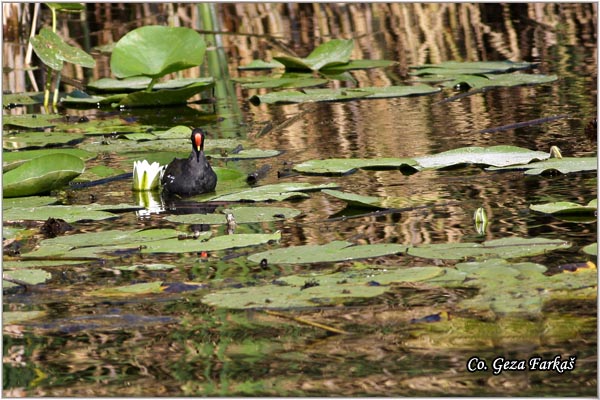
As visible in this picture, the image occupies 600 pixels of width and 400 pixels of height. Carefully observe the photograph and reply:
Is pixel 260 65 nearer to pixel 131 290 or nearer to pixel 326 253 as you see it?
pixel 326 253

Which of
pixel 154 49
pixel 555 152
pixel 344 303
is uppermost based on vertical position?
pixel 154 49

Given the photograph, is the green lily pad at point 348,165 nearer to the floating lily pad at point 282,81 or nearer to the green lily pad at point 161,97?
the green lily pad at point 161,97

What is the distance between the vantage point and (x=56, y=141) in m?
7.36

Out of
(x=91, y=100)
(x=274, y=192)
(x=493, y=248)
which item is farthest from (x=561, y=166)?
(x=91, y=100)

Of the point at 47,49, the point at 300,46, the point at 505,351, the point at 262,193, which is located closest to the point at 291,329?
the point at 505,351

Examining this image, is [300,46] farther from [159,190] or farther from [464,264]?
[464,264]

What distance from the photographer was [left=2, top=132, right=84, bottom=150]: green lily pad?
24.1 feet

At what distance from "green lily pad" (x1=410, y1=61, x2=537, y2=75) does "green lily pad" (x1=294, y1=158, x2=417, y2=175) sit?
3172 millimetres

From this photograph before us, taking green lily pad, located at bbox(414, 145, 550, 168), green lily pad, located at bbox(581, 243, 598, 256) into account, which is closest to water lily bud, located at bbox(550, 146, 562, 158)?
green lily pad, located at bbox(414, 145, 550, 168)

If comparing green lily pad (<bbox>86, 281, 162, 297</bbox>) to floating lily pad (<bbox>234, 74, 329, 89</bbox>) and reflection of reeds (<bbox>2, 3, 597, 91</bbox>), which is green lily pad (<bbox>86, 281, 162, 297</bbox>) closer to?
floating lily pad (<bbox>234, 74, 329, 89</bbox>)

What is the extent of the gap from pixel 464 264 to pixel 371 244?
0.54 m

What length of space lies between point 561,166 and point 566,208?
0.91 m

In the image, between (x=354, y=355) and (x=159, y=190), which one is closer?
(x=354, y=355)

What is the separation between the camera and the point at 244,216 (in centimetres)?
511
